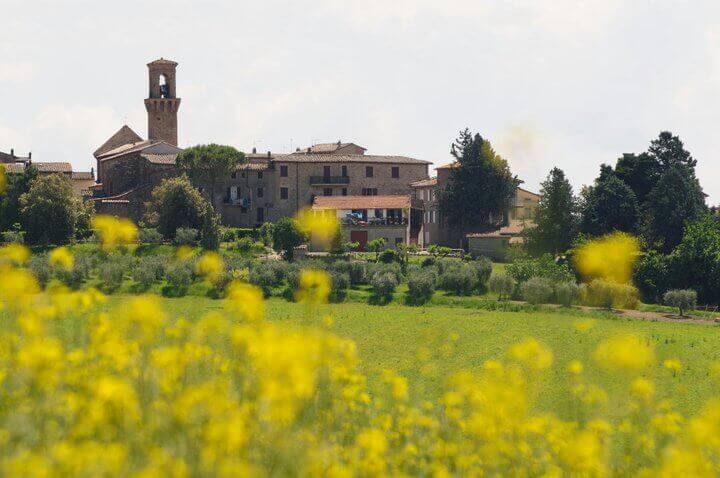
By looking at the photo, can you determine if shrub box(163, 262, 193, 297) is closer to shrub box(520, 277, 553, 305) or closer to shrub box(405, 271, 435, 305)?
shrub box(405, 271, 435, 305)

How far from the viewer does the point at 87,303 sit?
1000cm

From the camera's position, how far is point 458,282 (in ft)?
166

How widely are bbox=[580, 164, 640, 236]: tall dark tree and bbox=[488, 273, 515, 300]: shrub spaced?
15961mm

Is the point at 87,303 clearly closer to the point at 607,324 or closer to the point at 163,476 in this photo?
the point at 163,476

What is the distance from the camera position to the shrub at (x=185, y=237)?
212 ft

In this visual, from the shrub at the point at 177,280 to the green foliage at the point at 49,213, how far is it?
1800cm

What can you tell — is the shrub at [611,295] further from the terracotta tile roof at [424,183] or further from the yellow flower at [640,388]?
the terracotta tile roof at [424,183]

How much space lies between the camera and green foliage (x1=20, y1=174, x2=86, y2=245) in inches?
2534

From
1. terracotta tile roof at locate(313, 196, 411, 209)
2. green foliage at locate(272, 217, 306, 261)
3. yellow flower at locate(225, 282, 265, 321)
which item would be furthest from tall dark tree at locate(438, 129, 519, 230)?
yellow flower at locate(225, 282, 265, 321)

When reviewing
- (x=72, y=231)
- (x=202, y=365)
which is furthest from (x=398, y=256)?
(x=202, y=365)

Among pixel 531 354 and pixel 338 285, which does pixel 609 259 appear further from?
pixel 531 354

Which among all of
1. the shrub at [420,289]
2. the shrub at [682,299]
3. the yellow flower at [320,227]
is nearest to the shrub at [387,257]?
the yellow flower at [320,227]

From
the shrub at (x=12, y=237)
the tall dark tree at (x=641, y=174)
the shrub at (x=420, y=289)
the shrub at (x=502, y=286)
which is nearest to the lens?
the shrub at (x=420, y=289)

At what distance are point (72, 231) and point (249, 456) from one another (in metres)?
60.8
